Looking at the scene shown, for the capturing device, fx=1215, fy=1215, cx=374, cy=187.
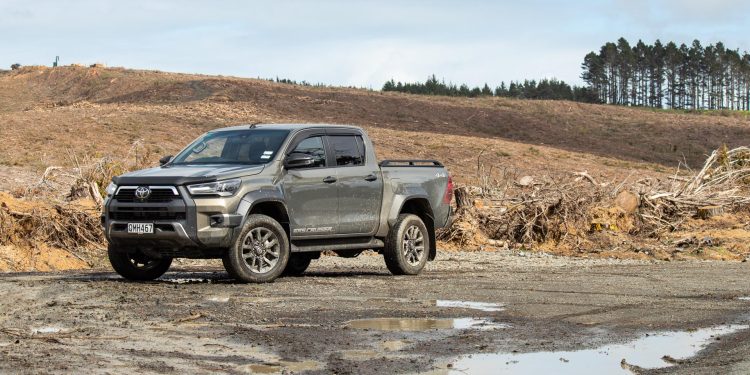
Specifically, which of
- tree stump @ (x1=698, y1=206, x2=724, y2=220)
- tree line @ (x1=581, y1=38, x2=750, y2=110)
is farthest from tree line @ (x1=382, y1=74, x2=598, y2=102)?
tree stump @ (x1=698, y1=206, x2=724, y2=220)

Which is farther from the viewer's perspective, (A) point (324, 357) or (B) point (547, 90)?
(B) point (547, 90)

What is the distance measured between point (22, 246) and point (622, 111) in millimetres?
58923

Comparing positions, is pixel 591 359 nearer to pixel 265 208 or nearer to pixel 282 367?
pixel 282 367

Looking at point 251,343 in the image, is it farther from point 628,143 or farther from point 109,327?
point 628,143

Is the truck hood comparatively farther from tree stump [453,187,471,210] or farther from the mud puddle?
tree stump [453,187,471,210]

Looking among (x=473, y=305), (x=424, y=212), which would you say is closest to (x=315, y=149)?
(x=424, y=212)

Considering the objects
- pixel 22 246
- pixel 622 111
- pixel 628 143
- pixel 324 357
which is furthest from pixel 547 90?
pixel 324 357

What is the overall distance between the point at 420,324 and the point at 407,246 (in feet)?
17.9

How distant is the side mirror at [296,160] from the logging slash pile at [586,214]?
27.4 ft

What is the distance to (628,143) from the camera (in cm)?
5969

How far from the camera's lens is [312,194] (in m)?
15.1

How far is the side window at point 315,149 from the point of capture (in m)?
15.3

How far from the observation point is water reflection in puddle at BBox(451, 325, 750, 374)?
8727 millimetres

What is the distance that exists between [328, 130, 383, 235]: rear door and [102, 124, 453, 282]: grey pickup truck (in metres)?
0.01
